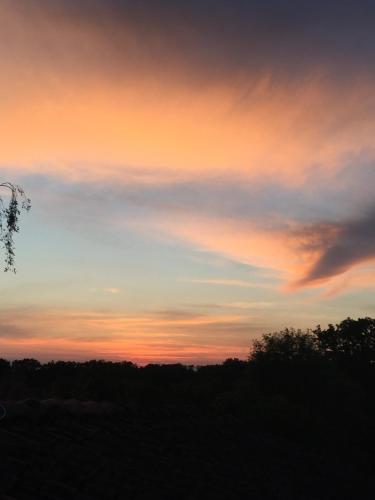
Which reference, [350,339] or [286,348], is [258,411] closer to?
[286,348]

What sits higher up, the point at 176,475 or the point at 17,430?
the point at 17,430

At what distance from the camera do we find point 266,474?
56.0ft

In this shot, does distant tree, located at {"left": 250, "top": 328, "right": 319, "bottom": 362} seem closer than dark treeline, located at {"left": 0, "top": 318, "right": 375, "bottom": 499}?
No

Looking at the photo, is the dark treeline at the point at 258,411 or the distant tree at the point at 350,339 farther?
the distant tree at the point at 350,339

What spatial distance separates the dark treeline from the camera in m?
15.5

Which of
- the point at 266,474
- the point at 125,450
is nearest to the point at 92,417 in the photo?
the point at 125,450

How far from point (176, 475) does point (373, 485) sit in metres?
16.2

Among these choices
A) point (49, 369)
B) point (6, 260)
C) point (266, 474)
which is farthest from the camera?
point (49, 369)

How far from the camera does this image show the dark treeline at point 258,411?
15.5 m

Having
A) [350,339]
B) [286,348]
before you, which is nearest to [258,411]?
[286,348]

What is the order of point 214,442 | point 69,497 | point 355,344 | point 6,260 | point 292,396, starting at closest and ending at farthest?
point 69,497 → point 6,260 → point 214,442 → point 292,396 → point 355,344

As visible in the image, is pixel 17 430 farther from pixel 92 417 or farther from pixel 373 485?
pixel 373 485

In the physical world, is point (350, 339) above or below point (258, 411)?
above

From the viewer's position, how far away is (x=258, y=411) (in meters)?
→ 40.2
